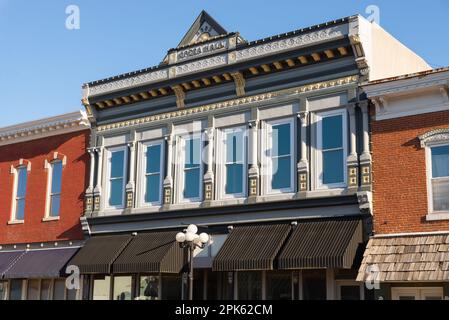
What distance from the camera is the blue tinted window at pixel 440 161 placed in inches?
597

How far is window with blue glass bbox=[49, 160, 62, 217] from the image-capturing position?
23.4 m

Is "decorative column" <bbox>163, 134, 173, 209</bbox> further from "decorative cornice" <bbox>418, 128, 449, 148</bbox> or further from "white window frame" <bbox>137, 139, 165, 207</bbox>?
"decorative cornice" <bbox>418, 128, 449, 148</bbox>

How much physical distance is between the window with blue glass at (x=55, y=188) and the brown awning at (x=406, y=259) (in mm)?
12714

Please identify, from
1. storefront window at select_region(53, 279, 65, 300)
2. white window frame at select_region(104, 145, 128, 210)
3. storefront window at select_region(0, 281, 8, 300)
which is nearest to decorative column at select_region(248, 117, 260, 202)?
white window frame at select_region(104, 145, 128, 210)

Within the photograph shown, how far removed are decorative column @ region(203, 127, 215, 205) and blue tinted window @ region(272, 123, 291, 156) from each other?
2119 mm

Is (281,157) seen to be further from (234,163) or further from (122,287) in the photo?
(122,287)

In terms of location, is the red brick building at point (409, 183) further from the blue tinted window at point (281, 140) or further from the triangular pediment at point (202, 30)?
the triangular pediment at point (202, 30)

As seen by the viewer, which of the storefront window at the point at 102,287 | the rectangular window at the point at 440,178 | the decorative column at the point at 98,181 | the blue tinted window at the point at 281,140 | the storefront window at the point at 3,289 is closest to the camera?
the rectangular window at the point at 440,178

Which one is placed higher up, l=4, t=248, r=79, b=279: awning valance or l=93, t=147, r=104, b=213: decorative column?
l=93, t=147, r=104, b=213: decorative column

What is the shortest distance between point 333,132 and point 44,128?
12044mm

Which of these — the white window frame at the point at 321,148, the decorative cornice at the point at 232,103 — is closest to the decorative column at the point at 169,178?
the decorative cornice at the point at 232,103

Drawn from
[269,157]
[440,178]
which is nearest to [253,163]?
[269,157]

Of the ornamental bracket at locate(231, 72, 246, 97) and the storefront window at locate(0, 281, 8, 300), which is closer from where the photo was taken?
the ornamental bracket at locate(231, 72, 246, 97)

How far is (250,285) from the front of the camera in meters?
17.9
